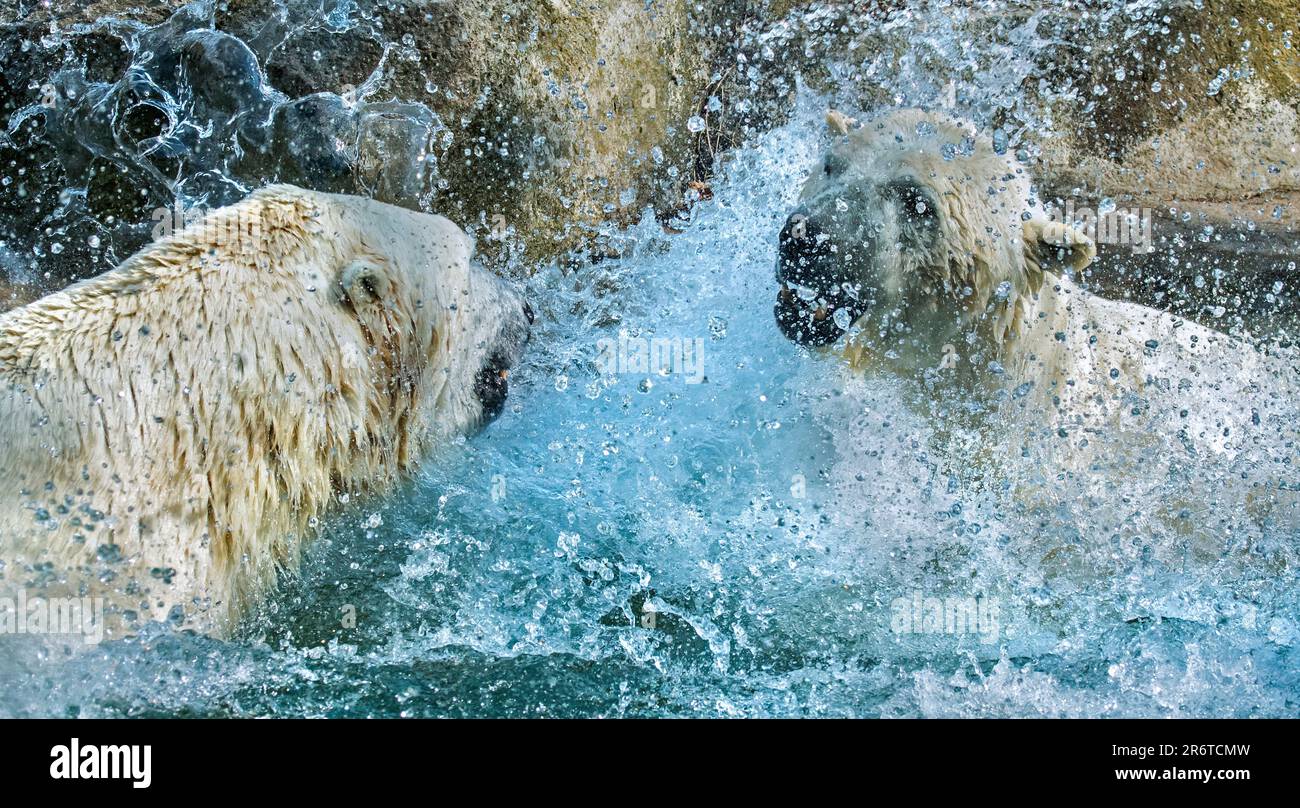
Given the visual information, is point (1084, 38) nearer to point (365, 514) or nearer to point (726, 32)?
point (726, 32)

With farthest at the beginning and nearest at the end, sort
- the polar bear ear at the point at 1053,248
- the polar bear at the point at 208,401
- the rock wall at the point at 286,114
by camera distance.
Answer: the rock wall at the point at 286,114, the polar bear ear at the point at 1053,248, the polar bear at the point at 208,401

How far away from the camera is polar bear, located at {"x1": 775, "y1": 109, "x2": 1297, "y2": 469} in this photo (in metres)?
3.38

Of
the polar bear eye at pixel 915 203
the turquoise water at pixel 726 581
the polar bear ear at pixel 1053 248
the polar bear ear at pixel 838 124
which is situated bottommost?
the turquoise water at pixel 726 581

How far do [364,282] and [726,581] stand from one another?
1.48 m

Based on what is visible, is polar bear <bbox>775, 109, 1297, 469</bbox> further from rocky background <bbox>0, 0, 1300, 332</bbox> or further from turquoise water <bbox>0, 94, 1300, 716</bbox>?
rocky background <bbox>0, 0, 1300, 332</bbox>

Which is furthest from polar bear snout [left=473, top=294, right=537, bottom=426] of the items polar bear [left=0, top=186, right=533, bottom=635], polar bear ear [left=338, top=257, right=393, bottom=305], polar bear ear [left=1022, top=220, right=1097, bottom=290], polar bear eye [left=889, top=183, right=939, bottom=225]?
polar bear ear [left=1022, top=220, right=1097, bottom=290]

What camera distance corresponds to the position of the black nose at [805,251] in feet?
11.6

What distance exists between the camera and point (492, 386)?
3551 mm

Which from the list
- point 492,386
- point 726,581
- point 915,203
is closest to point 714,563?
point 726,581

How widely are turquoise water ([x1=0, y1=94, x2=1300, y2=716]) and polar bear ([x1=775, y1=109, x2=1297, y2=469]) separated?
0.17 meters

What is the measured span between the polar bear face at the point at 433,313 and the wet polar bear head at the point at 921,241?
3.32ft

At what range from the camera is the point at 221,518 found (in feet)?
9.30

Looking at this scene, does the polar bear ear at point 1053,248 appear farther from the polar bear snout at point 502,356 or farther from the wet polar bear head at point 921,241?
the polar bear snout at point 502,356

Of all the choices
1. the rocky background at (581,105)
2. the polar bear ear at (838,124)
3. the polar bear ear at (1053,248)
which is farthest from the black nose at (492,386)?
the polar bear ear at (1053,248)
